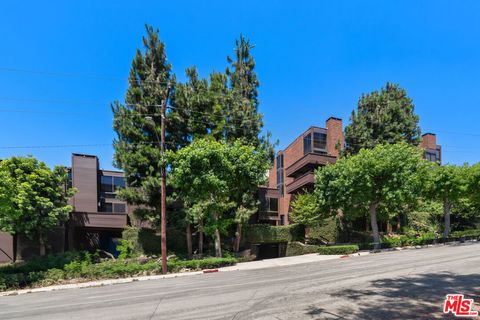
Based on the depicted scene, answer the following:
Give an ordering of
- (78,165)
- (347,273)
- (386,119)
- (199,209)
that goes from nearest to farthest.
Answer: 1. (347,273)
2. (199,209)
3. (78,165)
4. (386,119)

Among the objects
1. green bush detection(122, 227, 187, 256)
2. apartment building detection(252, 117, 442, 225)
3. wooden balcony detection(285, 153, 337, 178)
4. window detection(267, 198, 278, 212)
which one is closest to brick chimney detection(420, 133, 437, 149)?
apartment building detection(252, 117, 442, 225)

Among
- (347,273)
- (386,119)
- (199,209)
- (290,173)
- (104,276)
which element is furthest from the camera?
(290,173)

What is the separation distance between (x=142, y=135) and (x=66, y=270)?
1037 centimetres

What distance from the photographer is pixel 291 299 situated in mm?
9484

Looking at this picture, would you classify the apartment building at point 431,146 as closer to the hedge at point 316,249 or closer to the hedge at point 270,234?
the hedge at point 270,234

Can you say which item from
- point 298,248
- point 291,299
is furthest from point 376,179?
point 291,299

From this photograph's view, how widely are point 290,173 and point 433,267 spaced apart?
23392 millimetres

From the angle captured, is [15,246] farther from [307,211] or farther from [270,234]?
[307,211]

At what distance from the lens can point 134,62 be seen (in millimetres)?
24266

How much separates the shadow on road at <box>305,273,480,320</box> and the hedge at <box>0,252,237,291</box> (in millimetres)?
12225

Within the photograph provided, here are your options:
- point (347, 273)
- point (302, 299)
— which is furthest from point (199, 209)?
point (302, 299)

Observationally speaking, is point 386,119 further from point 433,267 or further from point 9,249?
point 9,249

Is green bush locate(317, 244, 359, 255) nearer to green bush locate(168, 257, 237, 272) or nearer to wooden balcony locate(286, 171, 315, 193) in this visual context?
green bush locate(168, 257, 237, 272)

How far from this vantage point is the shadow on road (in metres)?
7.35
